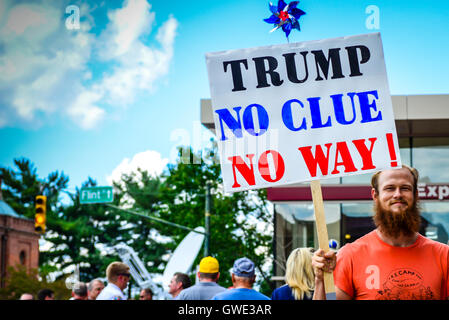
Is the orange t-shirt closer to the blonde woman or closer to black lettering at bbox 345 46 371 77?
black lettering at bbox 345 46 371 77

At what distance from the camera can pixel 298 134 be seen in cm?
406

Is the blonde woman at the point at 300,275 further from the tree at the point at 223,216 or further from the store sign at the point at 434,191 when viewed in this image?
the tree at the point at 223,216

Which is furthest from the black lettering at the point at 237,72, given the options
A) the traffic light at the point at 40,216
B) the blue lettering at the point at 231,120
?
the traffic light at the point at 40,216

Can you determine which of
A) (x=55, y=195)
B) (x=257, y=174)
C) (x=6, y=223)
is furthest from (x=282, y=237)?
(x=55, y=195)

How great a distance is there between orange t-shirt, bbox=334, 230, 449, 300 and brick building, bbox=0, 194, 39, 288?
62.3m

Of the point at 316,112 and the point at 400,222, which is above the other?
the point at 316,112

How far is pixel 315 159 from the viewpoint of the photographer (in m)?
4.01

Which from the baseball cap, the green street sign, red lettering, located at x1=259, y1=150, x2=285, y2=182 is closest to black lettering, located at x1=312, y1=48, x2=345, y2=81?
red lettering, located at x1=259, y1=150, x2=285, y2=182

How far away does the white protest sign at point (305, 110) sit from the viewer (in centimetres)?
398

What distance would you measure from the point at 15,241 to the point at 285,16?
68.0m

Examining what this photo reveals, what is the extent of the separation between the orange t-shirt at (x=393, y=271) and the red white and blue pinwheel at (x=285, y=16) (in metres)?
1.42

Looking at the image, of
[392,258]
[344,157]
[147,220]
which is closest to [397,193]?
[392,258]

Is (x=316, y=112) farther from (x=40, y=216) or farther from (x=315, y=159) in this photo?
(x=40, y=216)

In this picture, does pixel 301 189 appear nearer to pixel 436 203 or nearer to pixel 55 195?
pixel 436 203
